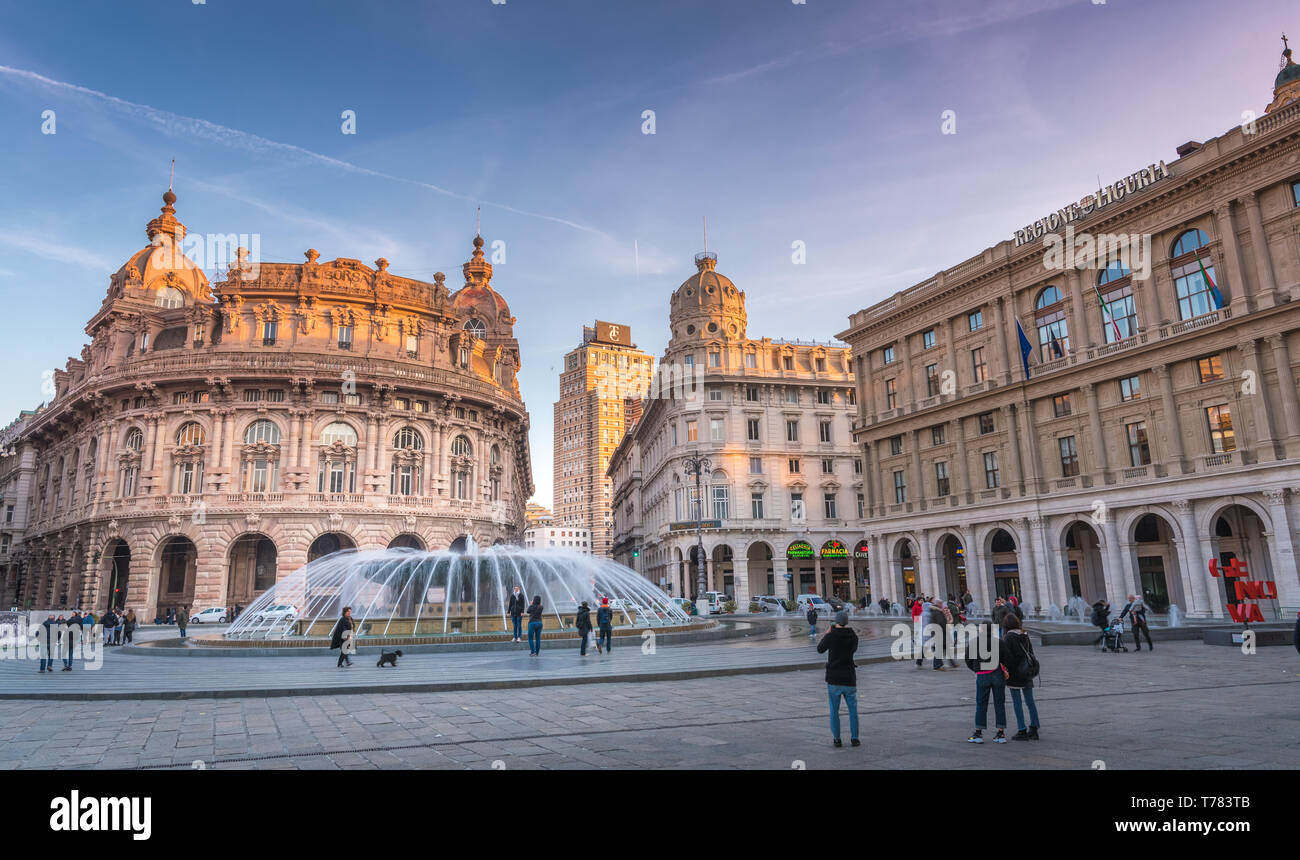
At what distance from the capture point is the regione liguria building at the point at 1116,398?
28.8 metres

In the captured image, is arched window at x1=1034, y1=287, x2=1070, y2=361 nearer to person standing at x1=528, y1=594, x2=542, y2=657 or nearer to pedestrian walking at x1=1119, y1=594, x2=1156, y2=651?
pedestrian walking at x1=1119, y1=594, x2=1156, y2=651

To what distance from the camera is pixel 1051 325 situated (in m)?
37.5

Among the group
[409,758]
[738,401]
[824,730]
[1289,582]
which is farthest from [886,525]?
[409,758]

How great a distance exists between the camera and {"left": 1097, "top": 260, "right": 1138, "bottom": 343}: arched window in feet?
111

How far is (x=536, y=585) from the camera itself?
26.8 meters

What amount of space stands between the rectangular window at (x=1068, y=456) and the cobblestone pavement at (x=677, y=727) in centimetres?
2322

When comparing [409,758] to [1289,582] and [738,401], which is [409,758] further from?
[738,401]

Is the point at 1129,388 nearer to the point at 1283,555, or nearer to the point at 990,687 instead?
the point at 1283,555

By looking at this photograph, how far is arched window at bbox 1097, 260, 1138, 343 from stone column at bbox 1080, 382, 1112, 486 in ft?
8.10

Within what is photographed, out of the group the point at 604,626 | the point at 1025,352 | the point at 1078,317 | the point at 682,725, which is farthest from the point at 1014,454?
the point at 682,725

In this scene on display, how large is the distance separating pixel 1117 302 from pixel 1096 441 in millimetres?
6294

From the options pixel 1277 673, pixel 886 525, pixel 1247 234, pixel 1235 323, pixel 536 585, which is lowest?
pixel 1277 673

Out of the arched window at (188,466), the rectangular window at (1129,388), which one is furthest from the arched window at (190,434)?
the rectangular window at (1129,388)
